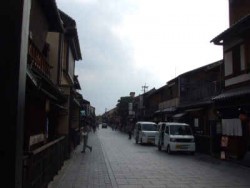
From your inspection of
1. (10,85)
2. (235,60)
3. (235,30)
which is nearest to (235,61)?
(235,60)

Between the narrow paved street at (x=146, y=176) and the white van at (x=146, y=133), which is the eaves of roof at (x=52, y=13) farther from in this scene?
the white van at (x=146, y=133)

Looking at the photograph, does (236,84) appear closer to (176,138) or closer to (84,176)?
(176,138)

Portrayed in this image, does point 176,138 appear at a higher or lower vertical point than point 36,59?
lower

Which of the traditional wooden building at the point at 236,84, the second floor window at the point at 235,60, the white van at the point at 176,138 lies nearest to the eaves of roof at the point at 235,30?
the traditional wooden building at the point at 236,84

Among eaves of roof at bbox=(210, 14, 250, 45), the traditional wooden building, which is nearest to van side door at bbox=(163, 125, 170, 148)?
the traditional wooden building

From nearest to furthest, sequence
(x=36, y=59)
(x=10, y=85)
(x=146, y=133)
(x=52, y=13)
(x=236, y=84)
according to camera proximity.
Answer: (x=10, y=85) < (x=36, y=59) < (x=52, y=13) < (x=236, y=84) < (x=146, y=133)

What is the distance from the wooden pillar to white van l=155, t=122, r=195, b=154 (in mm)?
22714

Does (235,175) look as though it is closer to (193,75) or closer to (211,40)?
(211,40)

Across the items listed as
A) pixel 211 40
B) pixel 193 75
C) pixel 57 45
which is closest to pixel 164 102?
pixel 193 75

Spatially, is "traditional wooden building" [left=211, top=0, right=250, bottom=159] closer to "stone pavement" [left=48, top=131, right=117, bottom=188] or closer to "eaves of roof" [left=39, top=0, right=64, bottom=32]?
"stone pavement" [left=48, top=131, right=117, bottom=188]

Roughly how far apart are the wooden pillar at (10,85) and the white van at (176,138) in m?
22.7

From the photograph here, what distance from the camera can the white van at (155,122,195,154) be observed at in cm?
2569

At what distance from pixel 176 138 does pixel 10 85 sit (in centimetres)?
2300

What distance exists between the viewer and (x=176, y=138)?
2591cm
